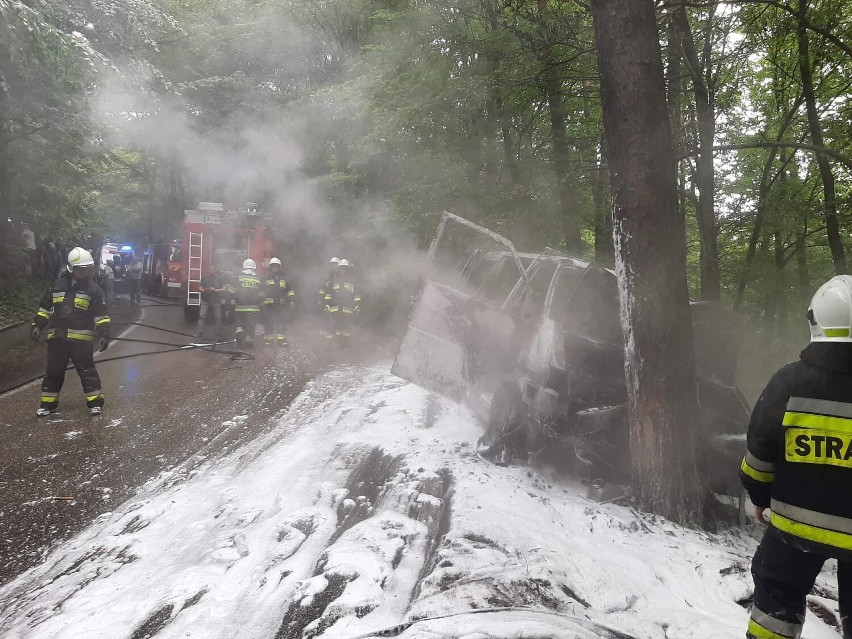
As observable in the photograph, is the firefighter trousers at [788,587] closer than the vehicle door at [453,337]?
Yes

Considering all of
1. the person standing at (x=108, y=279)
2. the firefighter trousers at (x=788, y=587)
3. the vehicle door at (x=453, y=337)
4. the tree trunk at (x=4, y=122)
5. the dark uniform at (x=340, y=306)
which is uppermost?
the tree trunk at (x=4, y=122)

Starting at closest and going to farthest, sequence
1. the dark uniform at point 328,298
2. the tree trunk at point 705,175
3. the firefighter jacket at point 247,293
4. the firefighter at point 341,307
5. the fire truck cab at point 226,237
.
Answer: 1. the tree trunk at point 705,175
2. the firefighter jacket at point 247,293
3. the firefighter at point 341,307
4. the dark uniform at point 328,298
5. the fire truck cab at point 226,237

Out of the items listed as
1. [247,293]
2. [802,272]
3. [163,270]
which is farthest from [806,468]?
[163,270]

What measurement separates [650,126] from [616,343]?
1.92 meters

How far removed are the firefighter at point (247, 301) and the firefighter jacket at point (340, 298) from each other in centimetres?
143

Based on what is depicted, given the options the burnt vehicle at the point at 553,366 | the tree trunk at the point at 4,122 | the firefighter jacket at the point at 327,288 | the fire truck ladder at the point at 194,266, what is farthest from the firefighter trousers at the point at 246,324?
the burnt vehicle at the point at 553,366

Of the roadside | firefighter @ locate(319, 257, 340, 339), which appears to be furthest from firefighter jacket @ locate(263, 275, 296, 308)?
the roadside

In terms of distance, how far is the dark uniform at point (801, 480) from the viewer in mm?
2281

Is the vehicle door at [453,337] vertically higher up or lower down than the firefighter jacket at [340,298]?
lower down

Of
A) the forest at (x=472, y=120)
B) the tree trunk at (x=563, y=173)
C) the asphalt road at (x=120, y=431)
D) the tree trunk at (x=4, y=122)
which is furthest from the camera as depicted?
the tree trunk at (x=4, y=122)

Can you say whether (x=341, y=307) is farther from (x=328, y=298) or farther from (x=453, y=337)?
(x=453, y=337)

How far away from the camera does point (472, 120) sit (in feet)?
34.6

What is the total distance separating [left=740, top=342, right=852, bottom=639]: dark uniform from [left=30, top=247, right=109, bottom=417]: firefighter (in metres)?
6.63

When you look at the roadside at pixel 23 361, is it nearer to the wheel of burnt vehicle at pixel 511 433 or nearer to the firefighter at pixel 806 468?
the wheel of burnt vehicle at pixel 511 433
